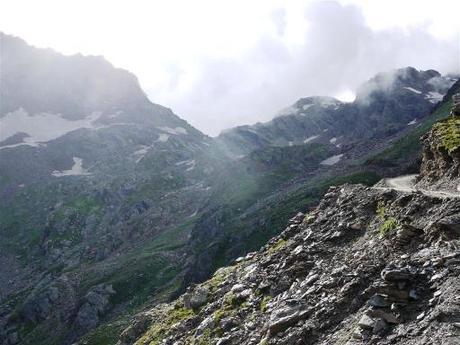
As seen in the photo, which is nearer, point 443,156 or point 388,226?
point 388,226

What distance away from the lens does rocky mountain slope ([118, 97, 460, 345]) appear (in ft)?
71.9

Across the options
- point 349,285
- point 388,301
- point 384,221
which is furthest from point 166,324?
point 388,301

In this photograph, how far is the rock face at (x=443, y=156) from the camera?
40438 millimetres

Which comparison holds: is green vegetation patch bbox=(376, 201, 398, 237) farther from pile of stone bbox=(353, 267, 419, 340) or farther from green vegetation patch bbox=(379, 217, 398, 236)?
pile of stone bbox=(353, 267, 419, 340)

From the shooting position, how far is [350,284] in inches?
1041

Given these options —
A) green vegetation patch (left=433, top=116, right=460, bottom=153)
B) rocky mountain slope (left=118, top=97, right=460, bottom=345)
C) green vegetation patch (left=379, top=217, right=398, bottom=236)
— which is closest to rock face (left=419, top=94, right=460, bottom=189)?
green vegetation patch (left=433, top=116, right=460, bottom=153)

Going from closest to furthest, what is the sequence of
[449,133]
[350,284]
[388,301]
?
[388,301] → [350,284] → [449,133]

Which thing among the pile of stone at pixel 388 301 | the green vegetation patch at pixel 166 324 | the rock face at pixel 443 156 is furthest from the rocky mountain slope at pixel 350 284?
the rock face at pixel 443 156

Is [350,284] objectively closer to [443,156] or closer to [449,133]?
[443,156]

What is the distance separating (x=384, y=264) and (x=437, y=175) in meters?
21.0

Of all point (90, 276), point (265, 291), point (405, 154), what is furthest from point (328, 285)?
point (90, 276)

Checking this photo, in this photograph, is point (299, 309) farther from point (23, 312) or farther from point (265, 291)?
→ point (23, 312)

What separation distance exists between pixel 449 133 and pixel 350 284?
2682cm

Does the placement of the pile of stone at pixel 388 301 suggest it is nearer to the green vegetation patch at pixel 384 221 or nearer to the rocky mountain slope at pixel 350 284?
the rocky mountain slope at pixel 350 284
